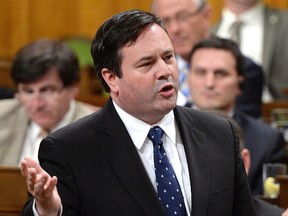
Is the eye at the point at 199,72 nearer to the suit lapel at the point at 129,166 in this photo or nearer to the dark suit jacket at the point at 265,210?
the dark suit jacket at the point at 265,210

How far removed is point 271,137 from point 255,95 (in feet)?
2.21

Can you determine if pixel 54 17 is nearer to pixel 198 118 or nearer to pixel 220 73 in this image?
pixel 220 73

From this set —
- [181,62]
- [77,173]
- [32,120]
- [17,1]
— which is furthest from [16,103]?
[17,1]

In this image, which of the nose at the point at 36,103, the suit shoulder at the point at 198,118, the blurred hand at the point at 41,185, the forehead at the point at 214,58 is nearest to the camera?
the blurred hand at the point at 41,185

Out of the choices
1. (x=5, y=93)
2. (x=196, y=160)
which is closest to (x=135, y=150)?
(x=196, y=160)

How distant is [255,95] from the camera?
4.39 metres

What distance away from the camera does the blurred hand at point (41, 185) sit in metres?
1.90

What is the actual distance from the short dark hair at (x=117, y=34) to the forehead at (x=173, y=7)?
2457 mm

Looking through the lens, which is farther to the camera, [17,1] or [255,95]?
[17,1]

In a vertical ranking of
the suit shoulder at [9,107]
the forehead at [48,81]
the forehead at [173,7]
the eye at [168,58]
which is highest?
the eye at [168,58]

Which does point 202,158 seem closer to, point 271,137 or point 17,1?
point 271,137

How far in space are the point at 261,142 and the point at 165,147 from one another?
5.21 ft

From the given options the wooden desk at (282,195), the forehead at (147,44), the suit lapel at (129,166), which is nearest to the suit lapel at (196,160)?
the suit lapel at (129,166)

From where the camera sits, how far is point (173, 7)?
4.61 meters
